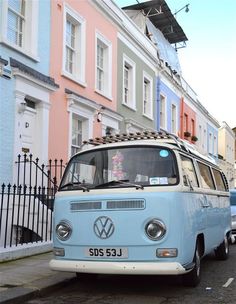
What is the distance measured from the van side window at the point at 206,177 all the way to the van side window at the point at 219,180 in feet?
2.09

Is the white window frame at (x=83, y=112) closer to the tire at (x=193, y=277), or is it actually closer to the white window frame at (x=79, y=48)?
the white window frame at (x=79, y=48)

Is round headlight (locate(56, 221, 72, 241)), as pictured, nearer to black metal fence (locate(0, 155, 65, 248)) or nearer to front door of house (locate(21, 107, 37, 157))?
black metal fence (locate(0, 155, 65, 248))

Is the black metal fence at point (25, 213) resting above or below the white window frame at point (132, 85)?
below

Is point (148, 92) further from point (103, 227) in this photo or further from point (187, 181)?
point (103, 227)

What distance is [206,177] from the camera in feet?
29.2

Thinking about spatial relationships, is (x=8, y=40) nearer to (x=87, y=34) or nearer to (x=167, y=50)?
(x=87, y=34)

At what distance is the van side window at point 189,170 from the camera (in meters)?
7.21

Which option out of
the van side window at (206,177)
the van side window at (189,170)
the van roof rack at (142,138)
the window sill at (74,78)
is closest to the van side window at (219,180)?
the van side window at (206,177)

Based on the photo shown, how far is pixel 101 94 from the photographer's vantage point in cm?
1641

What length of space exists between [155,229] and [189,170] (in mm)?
1461

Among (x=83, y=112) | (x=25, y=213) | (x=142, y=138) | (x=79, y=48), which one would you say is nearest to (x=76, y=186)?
(x=142, y=138)

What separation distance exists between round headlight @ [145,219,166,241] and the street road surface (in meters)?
0.87

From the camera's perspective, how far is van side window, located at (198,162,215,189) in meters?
8.49

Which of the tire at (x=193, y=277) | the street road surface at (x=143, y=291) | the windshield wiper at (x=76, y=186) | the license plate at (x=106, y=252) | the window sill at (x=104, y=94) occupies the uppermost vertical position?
the window sill at (x=104, y=94)
